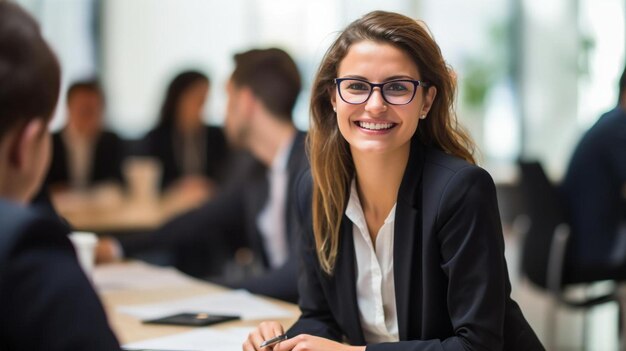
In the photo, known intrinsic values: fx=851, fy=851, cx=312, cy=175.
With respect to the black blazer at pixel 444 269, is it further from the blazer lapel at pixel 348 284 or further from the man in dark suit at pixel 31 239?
the man in dark suit at pixel 31 239

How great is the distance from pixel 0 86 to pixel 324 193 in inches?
32.2

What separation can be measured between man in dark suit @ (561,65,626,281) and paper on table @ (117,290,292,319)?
1.90 metres

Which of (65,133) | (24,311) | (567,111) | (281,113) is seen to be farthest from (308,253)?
(567,111)

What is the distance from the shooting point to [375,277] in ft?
5.74

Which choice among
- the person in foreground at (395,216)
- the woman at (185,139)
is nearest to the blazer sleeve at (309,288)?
the person in foreground at (395,216)

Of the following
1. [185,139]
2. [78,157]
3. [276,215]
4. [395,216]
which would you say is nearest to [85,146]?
[78,157]

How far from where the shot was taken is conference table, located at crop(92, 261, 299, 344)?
199 cm

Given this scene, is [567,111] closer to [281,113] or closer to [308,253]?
[281,113]

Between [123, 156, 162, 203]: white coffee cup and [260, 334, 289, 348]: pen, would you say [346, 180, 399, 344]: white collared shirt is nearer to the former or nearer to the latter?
[260, 334, 289, 348]: pen

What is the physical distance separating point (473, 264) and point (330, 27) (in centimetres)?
647

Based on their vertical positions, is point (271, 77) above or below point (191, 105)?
above

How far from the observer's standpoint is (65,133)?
567 centimetres

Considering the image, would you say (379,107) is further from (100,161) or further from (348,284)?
(100,161)

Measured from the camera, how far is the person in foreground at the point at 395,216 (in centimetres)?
156
